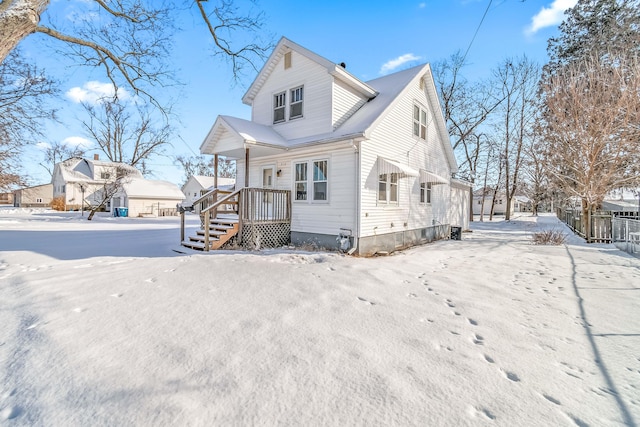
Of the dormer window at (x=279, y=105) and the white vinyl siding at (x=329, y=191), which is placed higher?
the dormer window at (x=279, y=105)

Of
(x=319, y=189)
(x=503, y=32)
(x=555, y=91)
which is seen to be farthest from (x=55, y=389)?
(x=555, y=91)

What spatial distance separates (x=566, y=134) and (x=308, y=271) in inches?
538

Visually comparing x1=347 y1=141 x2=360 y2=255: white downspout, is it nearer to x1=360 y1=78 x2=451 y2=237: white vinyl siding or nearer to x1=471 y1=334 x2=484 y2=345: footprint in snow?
x1=360 y1=78 x2=451 y2=237: white vinyl siding

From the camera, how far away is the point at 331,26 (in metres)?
11.0

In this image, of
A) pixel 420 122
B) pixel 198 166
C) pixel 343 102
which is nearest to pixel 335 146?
pixel 343 102

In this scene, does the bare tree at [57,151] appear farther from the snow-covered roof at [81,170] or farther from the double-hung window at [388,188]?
the double-hung window at [388,188]

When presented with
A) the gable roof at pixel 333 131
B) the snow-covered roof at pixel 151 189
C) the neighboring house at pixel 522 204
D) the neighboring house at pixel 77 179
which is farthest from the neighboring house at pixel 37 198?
the neighboring house at pixel 522 204

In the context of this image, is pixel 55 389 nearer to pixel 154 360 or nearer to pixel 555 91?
pixel 154 360

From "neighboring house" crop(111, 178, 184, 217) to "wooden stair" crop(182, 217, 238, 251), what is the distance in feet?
88.4

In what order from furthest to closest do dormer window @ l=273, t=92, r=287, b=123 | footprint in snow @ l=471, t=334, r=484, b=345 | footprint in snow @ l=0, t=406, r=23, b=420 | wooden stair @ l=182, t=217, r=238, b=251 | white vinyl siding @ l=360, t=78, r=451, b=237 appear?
dormer window @ l=273, t=92, r=287, b=123, white vinyl siding @ l=360, t=78, r=451, b=237, wooden stair @ l=182, t=217, r=238, b=251, footprint in snow @ l=471, t=334, r=484, b=345, footprint in snow @ l=0, t=406, r=23, b=420

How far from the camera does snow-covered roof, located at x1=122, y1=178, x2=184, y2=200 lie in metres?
32.1

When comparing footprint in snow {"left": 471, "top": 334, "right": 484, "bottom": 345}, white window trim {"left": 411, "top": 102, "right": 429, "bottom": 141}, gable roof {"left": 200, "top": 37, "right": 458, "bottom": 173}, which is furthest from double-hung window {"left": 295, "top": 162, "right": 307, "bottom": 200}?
footprint in snow {"left": 471, "top": 334, "right": 484, "bottom": 345}

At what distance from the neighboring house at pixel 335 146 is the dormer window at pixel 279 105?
0.04 meters

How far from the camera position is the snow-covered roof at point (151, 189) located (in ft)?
105
